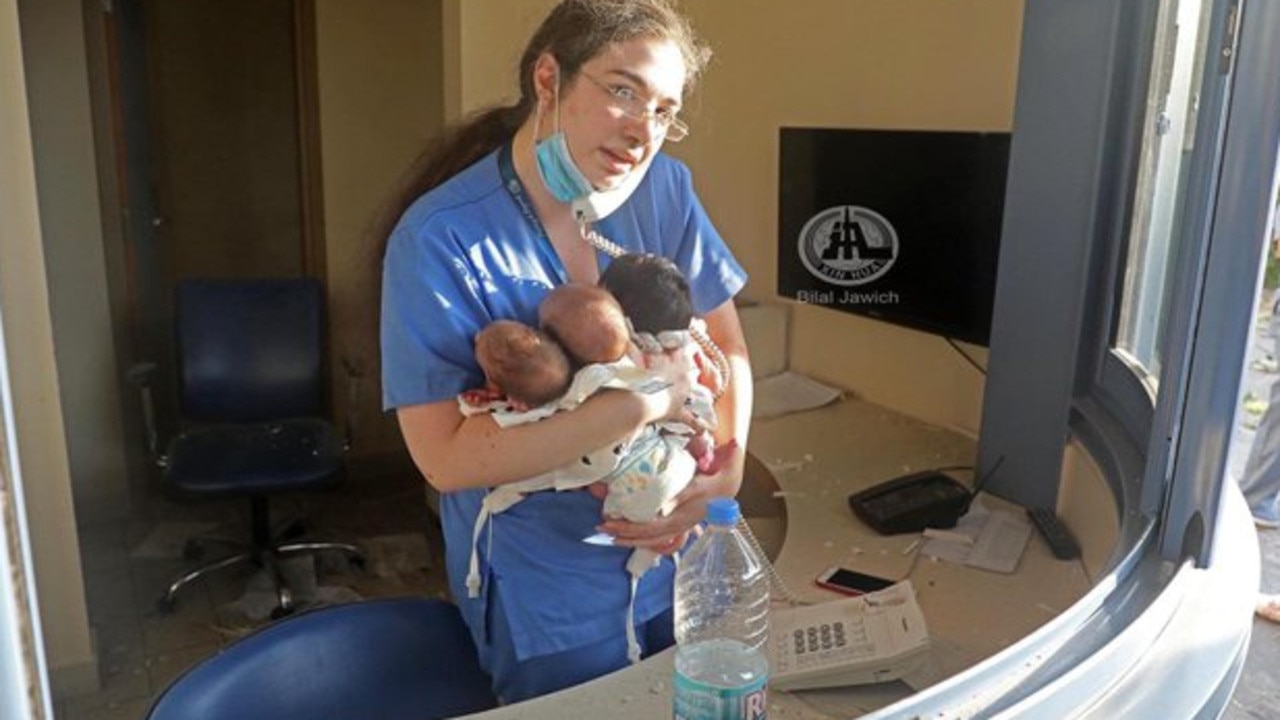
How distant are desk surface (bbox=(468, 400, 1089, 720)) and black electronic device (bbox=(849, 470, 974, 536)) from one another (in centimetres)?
2

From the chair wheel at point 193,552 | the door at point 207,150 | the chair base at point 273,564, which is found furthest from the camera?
the door at point 207,150

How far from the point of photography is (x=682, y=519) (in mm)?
930

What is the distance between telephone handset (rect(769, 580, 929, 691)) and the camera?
3.45 feet

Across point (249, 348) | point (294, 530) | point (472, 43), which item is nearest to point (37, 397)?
point (249, 348)

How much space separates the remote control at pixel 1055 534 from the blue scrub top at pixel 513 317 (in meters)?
0.74

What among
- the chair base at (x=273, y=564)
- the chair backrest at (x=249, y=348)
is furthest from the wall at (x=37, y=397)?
the chair backrest at (x=249, y=348)

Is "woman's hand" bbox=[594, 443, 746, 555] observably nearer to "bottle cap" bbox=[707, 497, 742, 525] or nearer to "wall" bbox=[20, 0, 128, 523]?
"bottle cap" bbox=[707, 497, 742, 525]

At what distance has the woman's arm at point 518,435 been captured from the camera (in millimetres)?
797

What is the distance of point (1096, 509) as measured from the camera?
1.47 meters

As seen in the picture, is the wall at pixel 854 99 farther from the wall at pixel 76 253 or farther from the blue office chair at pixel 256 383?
the wall at pixel 76 253

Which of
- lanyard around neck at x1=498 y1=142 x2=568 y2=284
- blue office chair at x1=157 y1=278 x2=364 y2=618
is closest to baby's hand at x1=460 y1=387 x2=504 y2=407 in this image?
lanyard around neck at x1=498 y1=142 x2=568 y2=284

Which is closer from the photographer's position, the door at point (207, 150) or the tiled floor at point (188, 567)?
the tiled floor at point (188, 567)

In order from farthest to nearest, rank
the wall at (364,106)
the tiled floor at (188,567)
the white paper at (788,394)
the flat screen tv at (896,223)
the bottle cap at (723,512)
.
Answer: the wall at (364,106), the tiled floor at (188,567), the white paper at (788,394), the flat screen tv at (896,223), the bottle cap at (723,512)

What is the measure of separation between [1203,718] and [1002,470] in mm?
748
